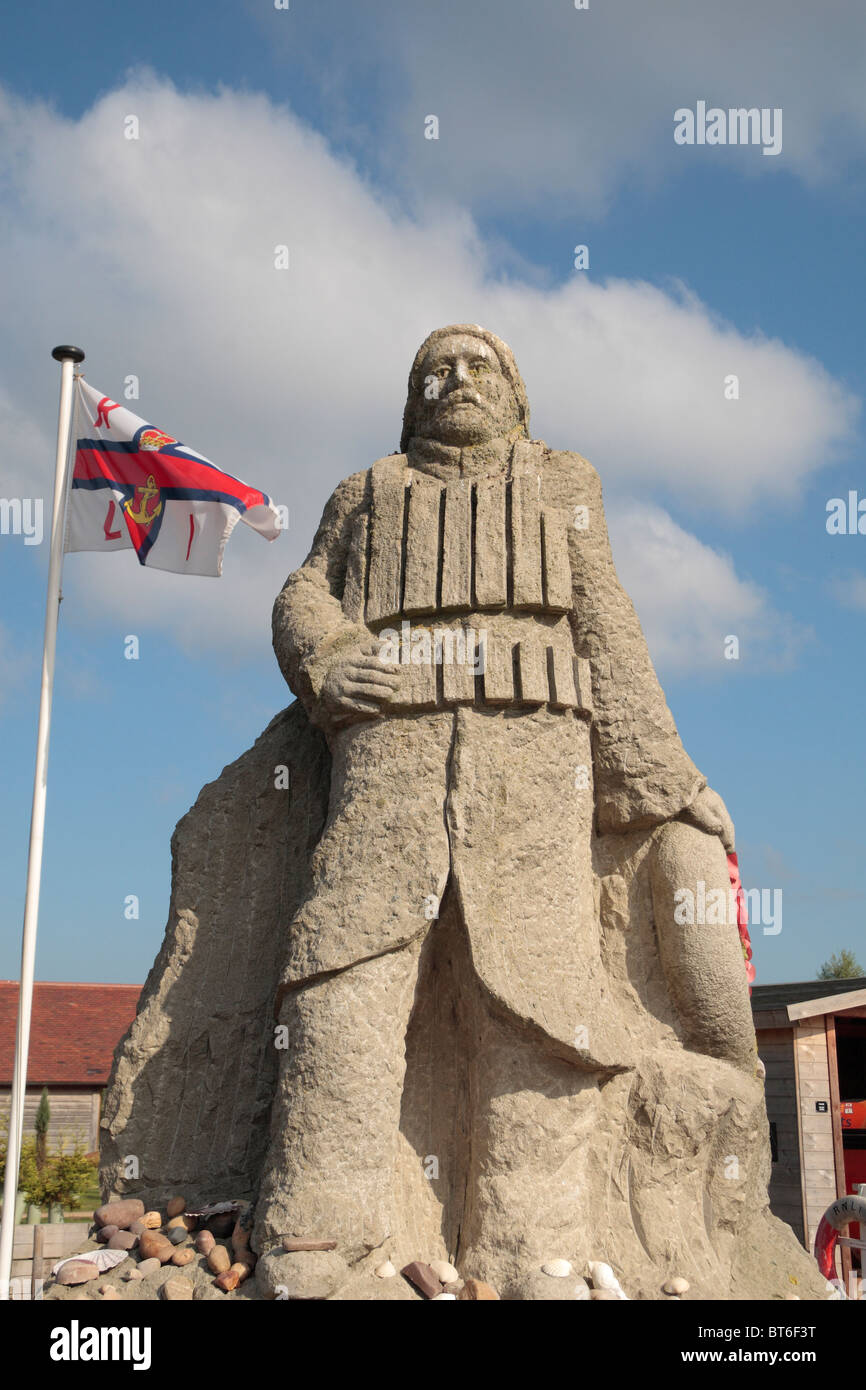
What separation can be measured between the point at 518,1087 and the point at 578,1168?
0.41 m

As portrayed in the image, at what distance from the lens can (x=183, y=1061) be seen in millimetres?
5621

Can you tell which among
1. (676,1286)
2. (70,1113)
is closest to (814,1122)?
(676,1286)

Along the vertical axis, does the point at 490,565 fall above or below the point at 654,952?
above

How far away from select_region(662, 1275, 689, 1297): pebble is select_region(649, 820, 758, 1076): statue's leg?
1032mm

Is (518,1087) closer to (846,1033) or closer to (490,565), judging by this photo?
(490,565)

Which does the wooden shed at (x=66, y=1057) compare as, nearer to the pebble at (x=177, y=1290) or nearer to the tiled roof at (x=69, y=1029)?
the tiled roof at (x=69, y=1029)

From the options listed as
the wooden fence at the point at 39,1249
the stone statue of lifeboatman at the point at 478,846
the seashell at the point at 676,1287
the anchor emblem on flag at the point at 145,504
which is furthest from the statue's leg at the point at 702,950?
the anchor emblem on flag at the point at 145,504

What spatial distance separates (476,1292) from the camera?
4492mm

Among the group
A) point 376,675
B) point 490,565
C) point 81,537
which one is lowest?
point 376,675

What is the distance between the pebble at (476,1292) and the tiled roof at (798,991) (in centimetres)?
756

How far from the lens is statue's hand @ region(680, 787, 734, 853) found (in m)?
5.64

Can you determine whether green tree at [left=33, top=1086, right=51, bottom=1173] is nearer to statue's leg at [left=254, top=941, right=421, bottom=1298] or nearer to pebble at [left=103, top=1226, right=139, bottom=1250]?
pebble at [left=103, top=1226, right=139, bottom=1250]

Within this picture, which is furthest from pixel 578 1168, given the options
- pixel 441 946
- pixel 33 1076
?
pixel 33 1076
